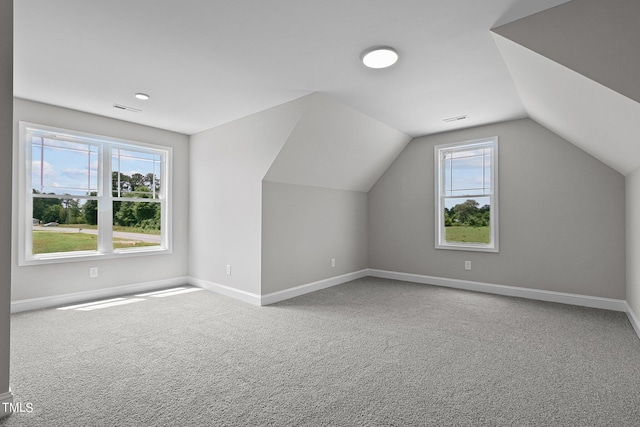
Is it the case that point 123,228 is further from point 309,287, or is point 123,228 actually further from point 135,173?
point 309,287

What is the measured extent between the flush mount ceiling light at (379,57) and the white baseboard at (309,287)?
290cm

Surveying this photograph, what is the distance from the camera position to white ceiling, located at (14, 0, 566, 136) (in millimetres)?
2012

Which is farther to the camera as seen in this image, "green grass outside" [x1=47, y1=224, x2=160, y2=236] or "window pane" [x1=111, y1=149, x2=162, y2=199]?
"window pane" [x1=111, y1=149, x2=162, y2=199]

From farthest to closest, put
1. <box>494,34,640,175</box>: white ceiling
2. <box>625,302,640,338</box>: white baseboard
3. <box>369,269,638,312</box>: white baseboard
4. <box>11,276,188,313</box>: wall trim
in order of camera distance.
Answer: <box>369,269,638,312</box>: white baseboard < <box>11,276,188,313</box>: wall trim < <box>625,302,640,338</box>: white baseboard < <box>494,34,640,175</box>: white ceiling

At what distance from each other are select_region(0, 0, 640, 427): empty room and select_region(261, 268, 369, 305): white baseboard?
0.04m

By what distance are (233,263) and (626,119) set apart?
4207 mm

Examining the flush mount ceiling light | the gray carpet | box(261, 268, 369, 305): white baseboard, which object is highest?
the flush mount ceiling light

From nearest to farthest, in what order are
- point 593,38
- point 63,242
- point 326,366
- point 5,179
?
point 5,179 → point 593,38 → point 326,366 → point 63,242

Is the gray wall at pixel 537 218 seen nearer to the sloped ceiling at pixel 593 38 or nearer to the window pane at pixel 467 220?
the window pane at pixel 467 220

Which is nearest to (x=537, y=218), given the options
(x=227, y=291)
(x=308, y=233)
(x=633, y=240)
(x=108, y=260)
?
(x=633, y=240)

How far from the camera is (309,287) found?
4609mm

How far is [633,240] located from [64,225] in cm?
655

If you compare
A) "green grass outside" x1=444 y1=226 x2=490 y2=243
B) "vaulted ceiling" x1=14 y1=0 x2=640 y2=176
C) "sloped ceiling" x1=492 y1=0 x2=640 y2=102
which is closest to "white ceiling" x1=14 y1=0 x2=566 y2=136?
"vaulted ceiling" x1=14 y1=0 x2=640 y2=176

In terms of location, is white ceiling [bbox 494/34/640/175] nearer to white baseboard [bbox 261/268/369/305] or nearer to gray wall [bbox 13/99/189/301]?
white baseboard [bbox 261/268/369/305]
